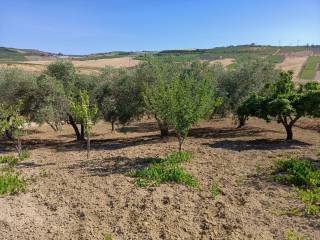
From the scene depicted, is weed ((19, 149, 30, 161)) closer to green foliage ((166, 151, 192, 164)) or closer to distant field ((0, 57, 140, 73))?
green foliage ((166, 151, 192, 164))

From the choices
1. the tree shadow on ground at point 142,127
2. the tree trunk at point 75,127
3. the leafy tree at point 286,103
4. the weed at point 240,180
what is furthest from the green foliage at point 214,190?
the tree shadow on ground at point 142,127

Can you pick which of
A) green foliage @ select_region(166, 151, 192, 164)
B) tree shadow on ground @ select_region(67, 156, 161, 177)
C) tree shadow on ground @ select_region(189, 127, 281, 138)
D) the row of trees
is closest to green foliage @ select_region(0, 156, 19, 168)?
the row of trees

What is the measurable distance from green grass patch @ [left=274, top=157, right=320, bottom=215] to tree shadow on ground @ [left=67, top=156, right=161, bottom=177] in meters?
5.82

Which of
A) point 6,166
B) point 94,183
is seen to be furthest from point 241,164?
point 6,166

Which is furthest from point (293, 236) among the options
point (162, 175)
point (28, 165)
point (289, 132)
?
point (289, 132)

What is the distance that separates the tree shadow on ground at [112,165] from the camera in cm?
1880

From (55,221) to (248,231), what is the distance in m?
5.83

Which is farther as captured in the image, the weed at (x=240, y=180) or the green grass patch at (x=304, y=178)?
the weed at (x=240, y=180)

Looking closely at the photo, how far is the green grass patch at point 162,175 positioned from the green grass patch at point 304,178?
12.0ft

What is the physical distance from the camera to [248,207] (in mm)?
13930

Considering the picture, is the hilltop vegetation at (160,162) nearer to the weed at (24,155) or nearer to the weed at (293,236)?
the weed at (293,236)

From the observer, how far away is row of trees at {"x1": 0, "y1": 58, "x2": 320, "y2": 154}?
955 inches

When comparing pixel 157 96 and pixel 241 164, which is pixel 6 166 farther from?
pixel 241 164

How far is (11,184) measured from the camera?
16.5 meters
